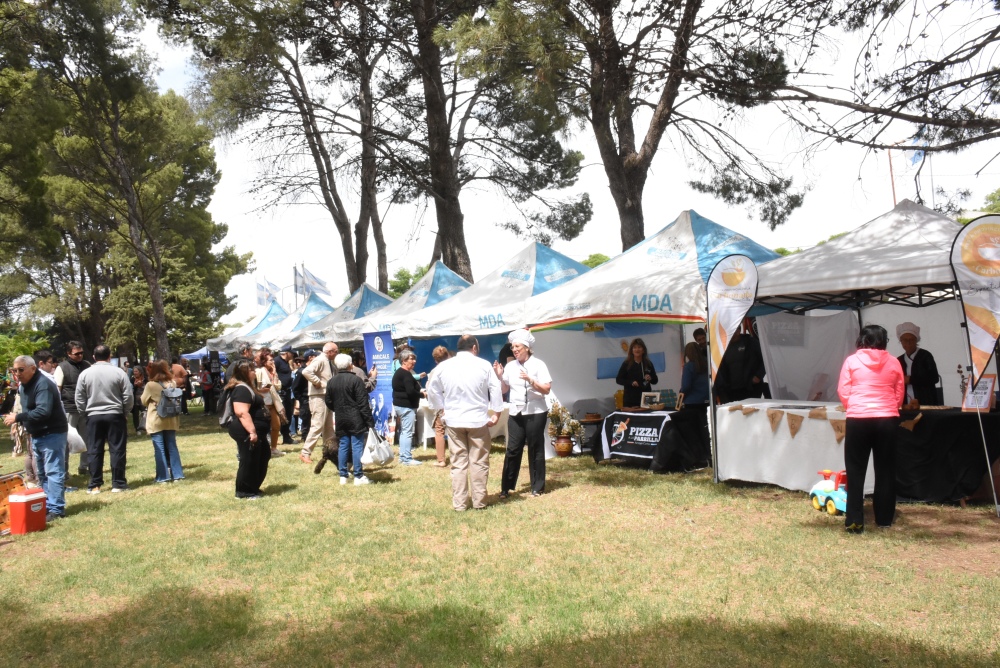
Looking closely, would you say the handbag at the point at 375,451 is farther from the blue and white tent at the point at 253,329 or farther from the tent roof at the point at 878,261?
the blue and white tent at the point at 253,329

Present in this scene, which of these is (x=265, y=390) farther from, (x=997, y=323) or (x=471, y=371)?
(x=997, y=323)

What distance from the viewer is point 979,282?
230 inches

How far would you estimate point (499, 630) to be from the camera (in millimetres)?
4172

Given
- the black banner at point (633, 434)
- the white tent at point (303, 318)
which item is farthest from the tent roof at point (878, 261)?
the white tent at point (303, 318)

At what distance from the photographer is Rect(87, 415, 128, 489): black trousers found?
8.63m

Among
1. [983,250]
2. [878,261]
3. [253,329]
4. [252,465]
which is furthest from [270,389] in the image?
[253,329]

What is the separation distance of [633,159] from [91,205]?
24.4 meters

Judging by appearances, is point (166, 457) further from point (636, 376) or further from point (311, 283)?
point (311, 283)

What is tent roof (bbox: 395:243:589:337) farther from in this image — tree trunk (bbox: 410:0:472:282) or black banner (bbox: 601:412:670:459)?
tree trunk (bbox: 410:0:472:282)

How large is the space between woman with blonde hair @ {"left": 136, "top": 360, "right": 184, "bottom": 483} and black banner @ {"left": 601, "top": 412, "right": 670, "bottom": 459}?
16.3 ft

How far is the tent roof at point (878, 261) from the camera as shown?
22.2 feet

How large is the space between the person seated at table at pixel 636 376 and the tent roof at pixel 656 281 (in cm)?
120

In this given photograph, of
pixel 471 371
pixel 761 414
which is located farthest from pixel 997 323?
pixel 471 371

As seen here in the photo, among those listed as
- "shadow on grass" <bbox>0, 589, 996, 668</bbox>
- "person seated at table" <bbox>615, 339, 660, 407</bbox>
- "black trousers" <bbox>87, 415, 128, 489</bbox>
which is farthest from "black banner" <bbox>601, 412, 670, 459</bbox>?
"black trousers" <bbox>87, 415, 128, 489</bbox>
